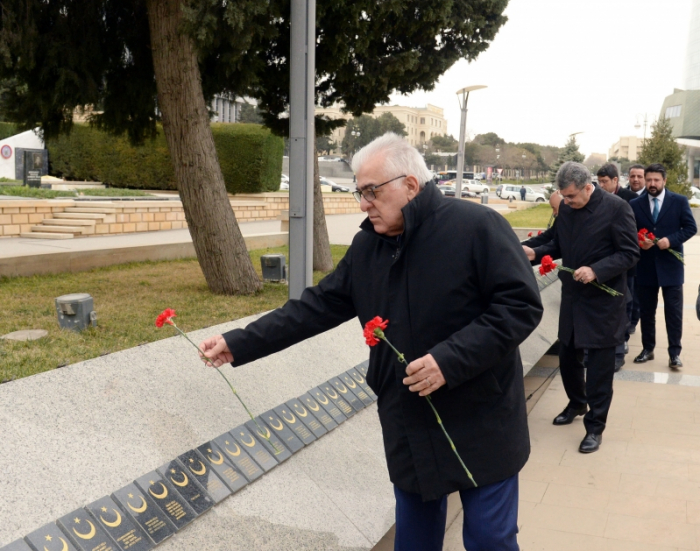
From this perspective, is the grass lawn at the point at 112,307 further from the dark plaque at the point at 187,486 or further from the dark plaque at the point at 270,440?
the dark plaque at the point at 187,486

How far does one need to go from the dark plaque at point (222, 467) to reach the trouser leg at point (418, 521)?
3.20 ft

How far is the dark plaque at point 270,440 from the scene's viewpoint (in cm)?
396

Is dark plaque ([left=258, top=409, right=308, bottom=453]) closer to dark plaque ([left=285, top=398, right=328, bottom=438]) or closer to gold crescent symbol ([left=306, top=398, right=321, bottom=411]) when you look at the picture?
dark plaque ([left=285, top=398, right=328, bottom=438])

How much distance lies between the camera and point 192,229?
8.41m

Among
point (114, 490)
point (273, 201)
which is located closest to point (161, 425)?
point (114, 490)

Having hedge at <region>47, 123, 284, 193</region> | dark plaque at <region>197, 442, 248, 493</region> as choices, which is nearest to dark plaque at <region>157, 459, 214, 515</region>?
dark plaque at <region>197, 442, 248, 493</region>

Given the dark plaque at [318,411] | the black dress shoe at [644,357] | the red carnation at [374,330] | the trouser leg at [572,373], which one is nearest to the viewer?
the red carnation at [374,330]

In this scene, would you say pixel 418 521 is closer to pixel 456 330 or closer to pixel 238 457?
pixel 456 330

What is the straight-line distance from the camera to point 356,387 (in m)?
5.23

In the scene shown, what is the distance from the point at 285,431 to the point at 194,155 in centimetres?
460

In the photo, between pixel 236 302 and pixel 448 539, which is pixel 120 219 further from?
pixel 448 539

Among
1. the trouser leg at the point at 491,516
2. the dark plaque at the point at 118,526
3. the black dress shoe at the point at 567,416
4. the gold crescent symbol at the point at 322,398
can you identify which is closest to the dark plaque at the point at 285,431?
the gold crescent symbol at the point at 322,398

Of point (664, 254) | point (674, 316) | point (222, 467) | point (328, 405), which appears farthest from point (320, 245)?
point (222, 467)

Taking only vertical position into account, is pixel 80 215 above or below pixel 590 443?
above
